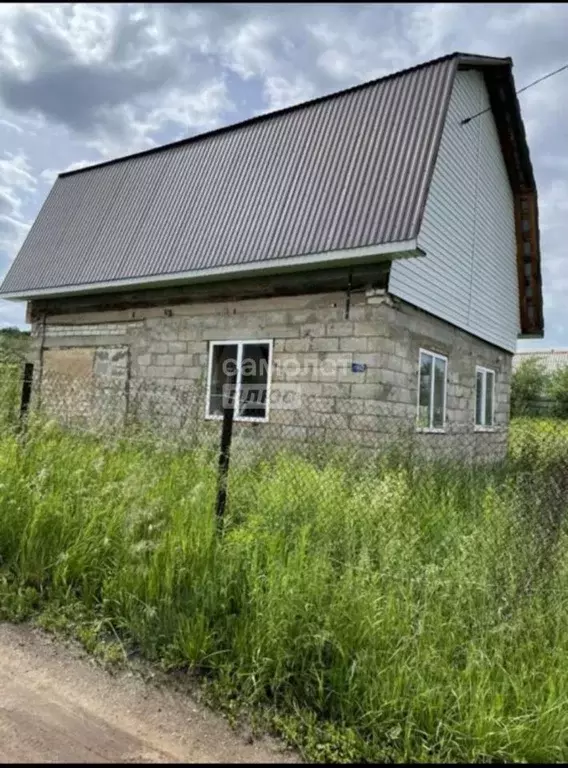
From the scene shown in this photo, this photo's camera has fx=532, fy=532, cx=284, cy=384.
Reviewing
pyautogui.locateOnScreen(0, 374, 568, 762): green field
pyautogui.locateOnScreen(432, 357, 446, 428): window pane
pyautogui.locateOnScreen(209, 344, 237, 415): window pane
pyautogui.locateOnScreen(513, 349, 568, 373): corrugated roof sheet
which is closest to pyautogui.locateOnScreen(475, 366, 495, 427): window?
pyautogui.locateOnScreen(432, 357, 446, 428): window pane

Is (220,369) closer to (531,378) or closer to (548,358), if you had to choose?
(531,378)

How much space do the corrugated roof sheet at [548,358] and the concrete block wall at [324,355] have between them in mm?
33082

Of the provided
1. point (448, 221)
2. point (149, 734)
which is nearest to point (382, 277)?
point (448, 221)

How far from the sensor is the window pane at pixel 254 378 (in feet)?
30.7

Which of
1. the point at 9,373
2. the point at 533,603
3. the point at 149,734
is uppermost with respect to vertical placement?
the point at 9,373

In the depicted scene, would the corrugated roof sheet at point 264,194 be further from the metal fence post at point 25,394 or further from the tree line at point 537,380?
the tree line at point 537,380

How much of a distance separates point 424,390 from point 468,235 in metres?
3.39

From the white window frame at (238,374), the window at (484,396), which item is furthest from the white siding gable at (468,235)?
the white window frame at (238,374)

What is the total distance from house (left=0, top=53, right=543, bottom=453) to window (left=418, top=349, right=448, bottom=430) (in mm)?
54

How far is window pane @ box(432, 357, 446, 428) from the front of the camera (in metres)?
9.95

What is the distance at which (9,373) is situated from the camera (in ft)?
24.8

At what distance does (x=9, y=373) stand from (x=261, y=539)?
18.3ft

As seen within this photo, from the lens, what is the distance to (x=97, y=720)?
2.52 metres

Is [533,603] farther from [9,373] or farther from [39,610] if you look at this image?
[9,373]
